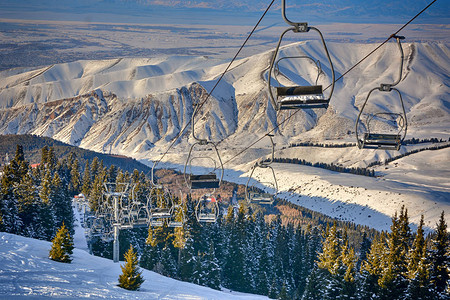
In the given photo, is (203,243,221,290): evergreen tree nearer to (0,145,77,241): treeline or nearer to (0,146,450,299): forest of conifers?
(0,146,450,299): forest of conifers

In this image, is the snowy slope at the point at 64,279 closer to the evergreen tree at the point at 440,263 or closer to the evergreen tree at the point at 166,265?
the evergreen tree at the point at 166,265

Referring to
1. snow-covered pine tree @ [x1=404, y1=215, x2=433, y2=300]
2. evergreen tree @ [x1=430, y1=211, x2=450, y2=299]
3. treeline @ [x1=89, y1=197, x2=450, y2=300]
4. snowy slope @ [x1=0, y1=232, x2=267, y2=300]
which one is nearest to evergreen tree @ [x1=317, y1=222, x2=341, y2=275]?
treeline @ [x1=89, y1=197, x2=450, y2=300]

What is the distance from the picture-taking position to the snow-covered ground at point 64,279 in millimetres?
33488

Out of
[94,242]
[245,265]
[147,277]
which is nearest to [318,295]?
[245,265]

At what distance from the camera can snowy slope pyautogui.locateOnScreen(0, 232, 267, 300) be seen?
110 feet

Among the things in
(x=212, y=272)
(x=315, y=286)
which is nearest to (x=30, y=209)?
(x=212, y=272)

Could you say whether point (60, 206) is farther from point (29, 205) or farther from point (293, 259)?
point (293, 259)

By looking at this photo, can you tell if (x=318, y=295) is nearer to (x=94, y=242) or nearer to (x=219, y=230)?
(x=219, y=230)

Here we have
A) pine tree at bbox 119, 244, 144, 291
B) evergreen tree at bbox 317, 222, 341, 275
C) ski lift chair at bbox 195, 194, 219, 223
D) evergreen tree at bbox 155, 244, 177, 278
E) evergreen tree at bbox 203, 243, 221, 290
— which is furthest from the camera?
evergreen tree at bbox 203, 243, 221, 290

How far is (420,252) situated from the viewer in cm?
4741

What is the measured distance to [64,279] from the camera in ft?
123

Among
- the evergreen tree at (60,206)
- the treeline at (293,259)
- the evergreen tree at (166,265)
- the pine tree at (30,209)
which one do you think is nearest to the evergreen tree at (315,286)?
the treeline at (293,259)

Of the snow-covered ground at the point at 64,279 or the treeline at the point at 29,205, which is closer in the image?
the snow-covered ground at the point at 64,279

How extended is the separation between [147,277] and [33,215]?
64.3 ft
